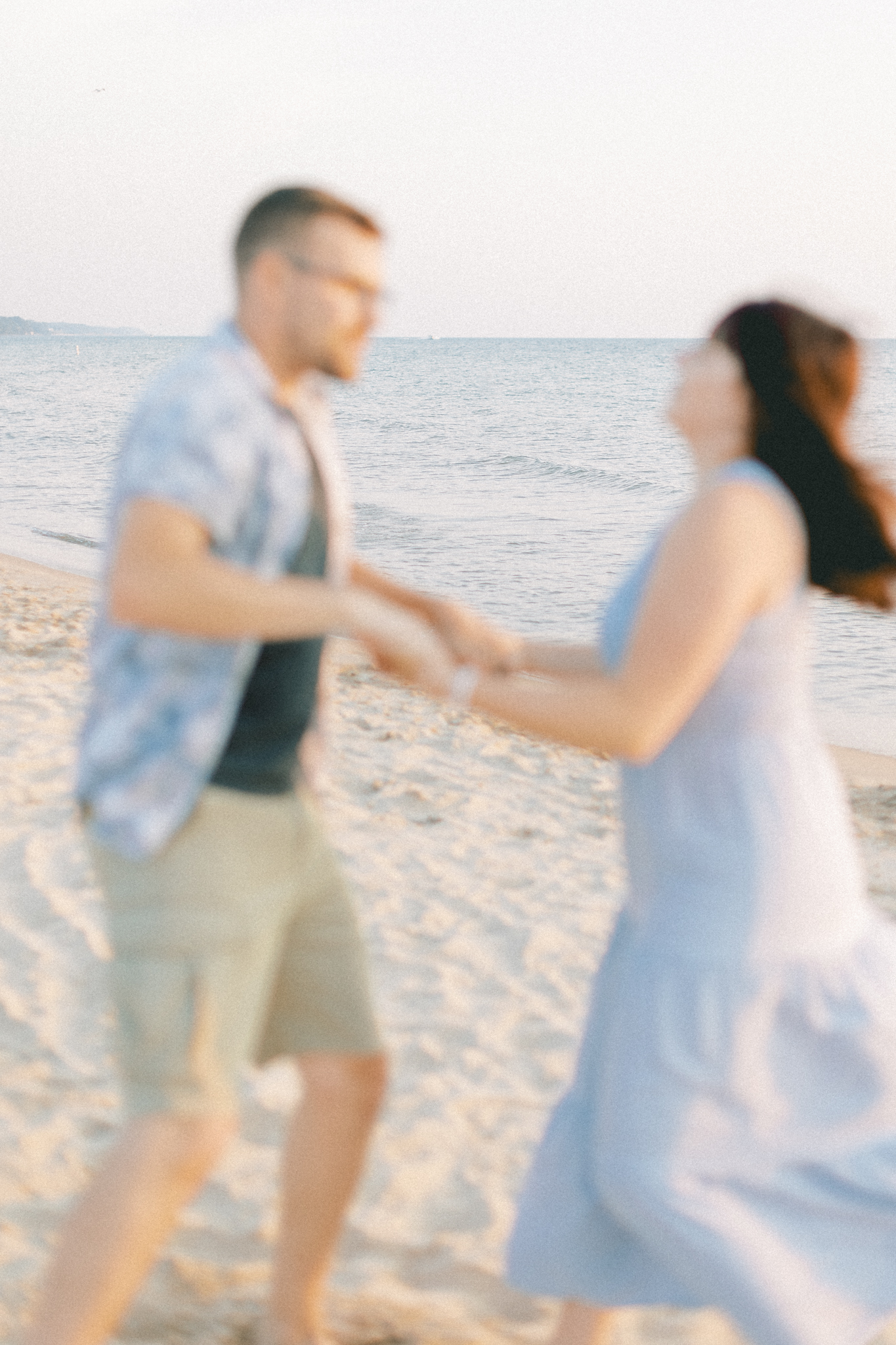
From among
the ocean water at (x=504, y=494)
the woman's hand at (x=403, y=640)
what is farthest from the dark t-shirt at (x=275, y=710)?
the ocean water at (x=504, y=494)

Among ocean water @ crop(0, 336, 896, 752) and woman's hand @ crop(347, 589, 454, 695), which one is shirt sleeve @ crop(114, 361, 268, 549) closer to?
woman's hand @ crop(347, 589, 454, 695)

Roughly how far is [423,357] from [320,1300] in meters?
114

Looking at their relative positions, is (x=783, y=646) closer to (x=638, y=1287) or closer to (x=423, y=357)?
(x=638, y=1287)

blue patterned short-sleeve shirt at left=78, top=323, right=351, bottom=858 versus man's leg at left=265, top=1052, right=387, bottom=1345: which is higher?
blue patterned short-sleeve shirt at left=78, top=323, right=351, bottom=858

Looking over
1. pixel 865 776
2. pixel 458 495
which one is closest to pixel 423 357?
pixel 458 495

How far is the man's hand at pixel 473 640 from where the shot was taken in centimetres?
205

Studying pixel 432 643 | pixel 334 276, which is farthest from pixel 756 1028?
pixel 334 276

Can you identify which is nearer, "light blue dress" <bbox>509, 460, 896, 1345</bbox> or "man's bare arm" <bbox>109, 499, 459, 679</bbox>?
"man's bare arm" <bbox>109, 499, 459, 679</bbox>

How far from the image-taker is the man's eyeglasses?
1846 mm

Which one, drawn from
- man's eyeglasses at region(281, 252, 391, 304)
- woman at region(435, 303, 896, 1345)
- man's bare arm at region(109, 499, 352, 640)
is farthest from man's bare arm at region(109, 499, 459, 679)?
man's eyeglasses at region(281, 252, 391, 304)

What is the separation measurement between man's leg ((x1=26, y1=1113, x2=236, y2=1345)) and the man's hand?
79 centimetres

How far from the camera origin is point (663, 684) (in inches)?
67.5

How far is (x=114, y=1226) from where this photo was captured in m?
1.83

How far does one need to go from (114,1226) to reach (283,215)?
1.43m
